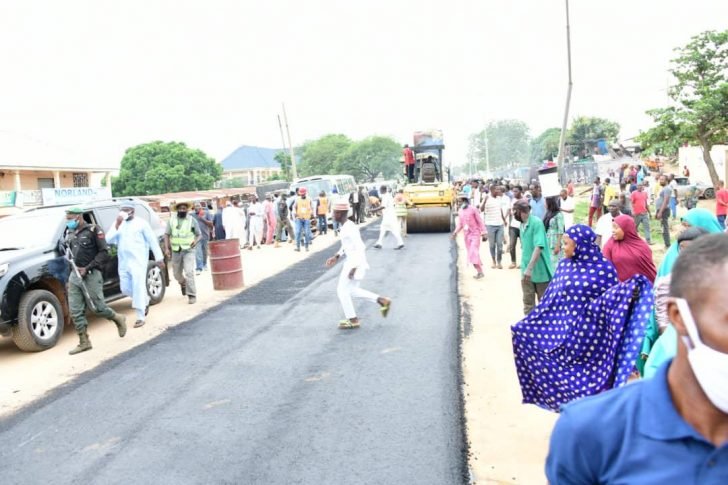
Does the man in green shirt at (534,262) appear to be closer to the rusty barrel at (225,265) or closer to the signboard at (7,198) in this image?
the rusty barrel at (225,265)

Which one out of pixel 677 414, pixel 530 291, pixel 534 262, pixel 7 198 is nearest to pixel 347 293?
pixel 530 291

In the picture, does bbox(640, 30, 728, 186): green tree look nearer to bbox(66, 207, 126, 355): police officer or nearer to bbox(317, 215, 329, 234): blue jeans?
bbox(317, 215, 329, 234): blue jeans

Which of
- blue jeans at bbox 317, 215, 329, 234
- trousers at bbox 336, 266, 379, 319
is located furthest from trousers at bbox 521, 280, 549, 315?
blue jeans at bbox 317, 215, 329, 234

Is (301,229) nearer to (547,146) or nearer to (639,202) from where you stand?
(639,202)

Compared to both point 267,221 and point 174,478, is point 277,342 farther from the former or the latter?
point 267,221

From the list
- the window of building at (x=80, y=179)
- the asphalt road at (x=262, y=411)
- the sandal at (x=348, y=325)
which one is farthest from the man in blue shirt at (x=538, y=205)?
the window of building at (x=80, y=179)

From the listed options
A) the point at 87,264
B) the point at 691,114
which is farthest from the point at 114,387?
the point at 691,114

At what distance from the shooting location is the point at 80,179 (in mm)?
38156

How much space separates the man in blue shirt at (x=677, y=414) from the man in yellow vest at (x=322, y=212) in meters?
21.3

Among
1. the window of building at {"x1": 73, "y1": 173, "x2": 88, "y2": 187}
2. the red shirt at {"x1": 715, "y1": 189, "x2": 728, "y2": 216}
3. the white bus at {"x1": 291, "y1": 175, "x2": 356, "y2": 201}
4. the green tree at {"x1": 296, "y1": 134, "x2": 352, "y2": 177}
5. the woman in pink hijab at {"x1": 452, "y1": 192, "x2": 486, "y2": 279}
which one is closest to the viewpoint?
the woman in pink hijab at {"x1": 452, "y1": 192, "x2": 486, "y2": 279}

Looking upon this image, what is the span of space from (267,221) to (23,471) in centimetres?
1718

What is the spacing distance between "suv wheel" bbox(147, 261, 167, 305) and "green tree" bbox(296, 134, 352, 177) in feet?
234

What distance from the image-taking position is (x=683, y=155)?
41.1m

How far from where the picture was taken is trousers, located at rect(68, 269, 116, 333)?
8227 millimetres
